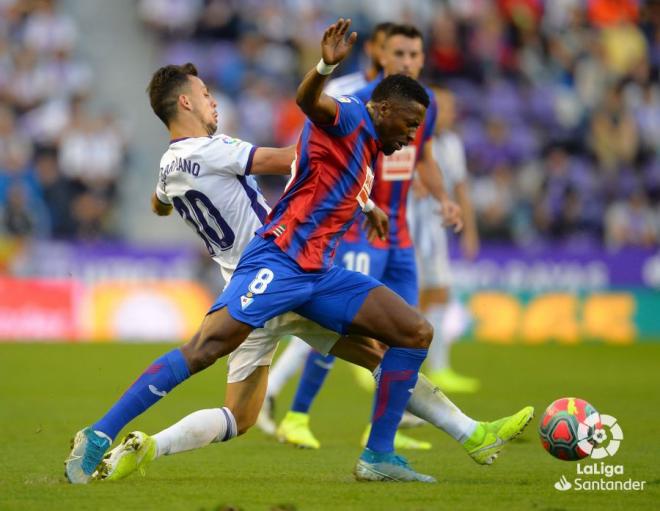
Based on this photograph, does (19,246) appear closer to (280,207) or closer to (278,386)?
(278,386)

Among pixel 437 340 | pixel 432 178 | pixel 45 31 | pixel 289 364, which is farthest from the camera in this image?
pixel 45 31

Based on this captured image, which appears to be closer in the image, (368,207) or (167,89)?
(368,207)

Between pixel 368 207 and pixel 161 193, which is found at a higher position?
pixel 161 193

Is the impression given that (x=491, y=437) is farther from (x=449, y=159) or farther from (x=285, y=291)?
(x=449, y=159)

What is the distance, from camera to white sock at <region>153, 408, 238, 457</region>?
662 centimetres

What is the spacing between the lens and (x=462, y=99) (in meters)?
22.0

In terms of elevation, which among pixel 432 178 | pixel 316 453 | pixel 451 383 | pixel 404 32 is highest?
pixel 404 32

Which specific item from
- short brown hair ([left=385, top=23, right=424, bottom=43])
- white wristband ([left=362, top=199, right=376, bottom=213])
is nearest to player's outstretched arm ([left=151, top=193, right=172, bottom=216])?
white wristband ([left=362, top=199, right=376, bottom=213])

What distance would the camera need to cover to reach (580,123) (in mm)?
22188

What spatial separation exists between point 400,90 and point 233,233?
1.29 metres

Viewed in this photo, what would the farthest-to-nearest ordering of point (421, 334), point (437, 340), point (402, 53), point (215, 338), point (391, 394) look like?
point (437, 340)
point (402, 53)
point (391, 394)
point (421, 334)
point (215, 338)

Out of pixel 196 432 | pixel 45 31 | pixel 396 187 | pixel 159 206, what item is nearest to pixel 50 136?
pixel 45 31

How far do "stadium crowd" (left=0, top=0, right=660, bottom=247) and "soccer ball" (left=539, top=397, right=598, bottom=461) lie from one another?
506 inches

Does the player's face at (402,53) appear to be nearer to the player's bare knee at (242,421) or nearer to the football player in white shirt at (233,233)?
the football player in white shirt at (233,233)
